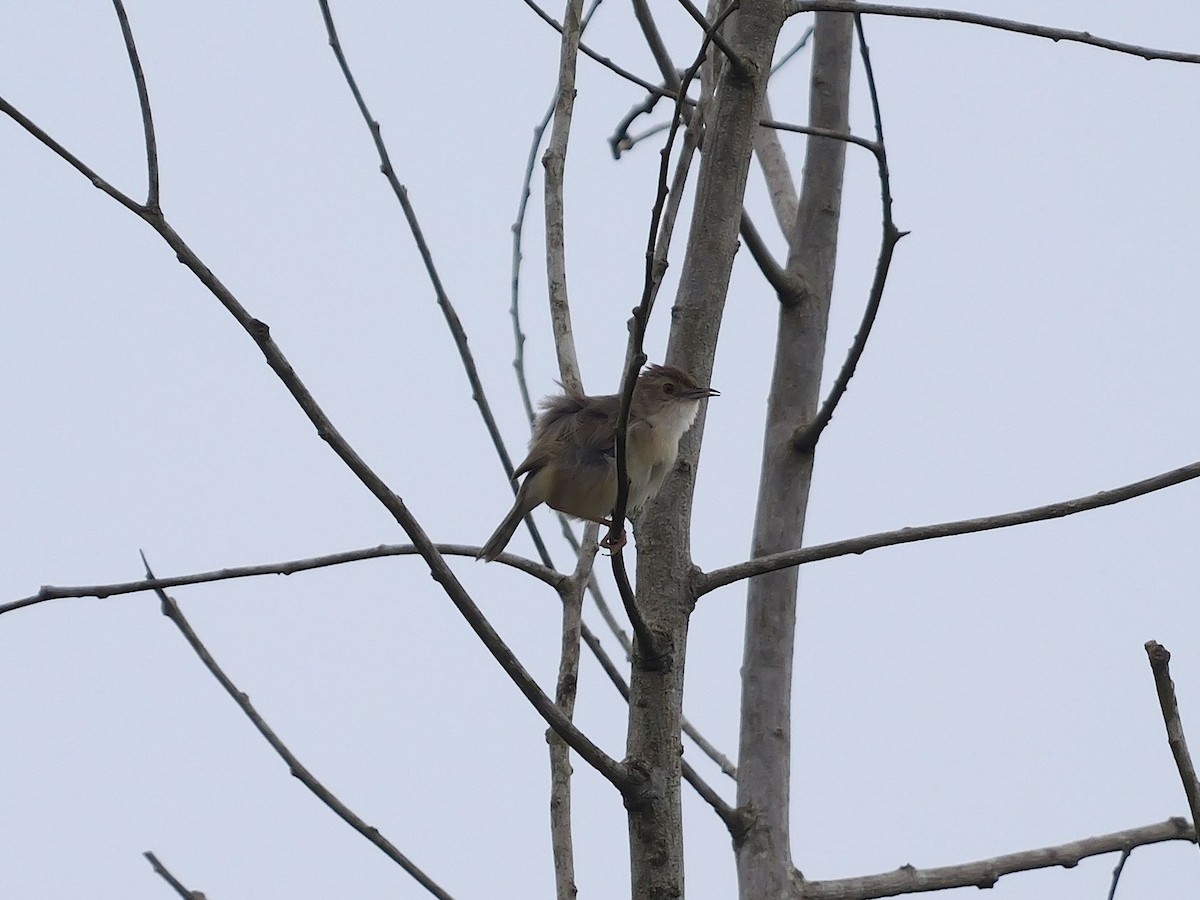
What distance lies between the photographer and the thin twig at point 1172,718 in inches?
71.1

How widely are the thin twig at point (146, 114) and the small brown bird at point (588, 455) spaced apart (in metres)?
1.79

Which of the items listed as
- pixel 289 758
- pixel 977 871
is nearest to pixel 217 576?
pixel 289 758

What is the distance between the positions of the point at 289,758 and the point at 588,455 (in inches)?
68.3

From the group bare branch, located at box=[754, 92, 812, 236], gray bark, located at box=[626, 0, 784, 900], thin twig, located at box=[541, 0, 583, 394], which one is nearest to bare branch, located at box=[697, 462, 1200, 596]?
gray bark, located at box=[626, 0, 784, 900]

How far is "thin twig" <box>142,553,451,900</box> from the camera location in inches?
104

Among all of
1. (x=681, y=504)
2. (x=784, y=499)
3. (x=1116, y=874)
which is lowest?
(x=1116, y=874)

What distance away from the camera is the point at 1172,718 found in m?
1.83

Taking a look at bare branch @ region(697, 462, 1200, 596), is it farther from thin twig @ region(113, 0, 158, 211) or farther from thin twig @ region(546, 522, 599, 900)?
thin twig @ region(113, 0, 158, 211)

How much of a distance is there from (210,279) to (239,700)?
1147 mm

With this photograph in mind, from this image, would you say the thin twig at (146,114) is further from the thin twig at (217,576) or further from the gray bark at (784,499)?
the gray bark at (784,499)

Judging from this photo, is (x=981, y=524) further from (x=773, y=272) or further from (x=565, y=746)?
(x=773, y=272)

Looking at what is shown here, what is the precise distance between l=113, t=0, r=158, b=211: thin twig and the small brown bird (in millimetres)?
1791

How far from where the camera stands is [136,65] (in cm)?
227

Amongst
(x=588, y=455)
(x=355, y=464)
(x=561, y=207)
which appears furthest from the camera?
(x=588, y=455)
